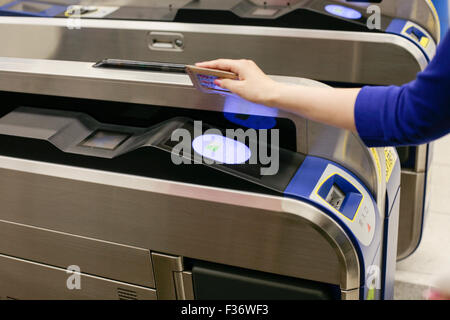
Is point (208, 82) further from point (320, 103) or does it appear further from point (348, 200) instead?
point (348, 200)

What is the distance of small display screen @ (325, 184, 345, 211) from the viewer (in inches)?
41.3

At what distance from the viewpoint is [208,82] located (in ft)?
3.45

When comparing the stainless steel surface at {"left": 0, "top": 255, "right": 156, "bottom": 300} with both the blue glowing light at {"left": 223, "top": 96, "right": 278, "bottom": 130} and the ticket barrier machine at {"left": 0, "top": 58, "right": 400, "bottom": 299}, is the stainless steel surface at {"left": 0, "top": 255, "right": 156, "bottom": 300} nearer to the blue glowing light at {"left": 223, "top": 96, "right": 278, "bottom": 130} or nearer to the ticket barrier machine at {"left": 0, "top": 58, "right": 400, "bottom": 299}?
the ticket barrier machine at {"left": 0, "top": 58, "right": 400, "bottom": 299}

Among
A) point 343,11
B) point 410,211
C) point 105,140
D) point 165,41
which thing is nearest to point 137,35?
point 165,41

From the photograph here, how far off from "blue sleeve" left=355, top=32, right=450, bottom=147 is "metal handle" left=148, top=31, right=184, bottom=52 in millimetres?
1085

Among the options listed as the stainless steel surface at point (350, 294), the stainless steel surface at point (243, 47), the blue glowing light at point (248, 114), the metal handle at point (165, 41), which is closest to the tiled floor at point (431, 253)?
the stainless steel surface at point (243, 47)

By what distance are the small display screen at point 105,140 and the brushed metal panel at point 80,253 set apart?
20cm

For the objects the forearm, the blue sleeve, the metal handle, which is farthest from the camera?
the metal handle

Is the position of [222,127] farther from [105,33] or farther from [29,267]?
[105,33]

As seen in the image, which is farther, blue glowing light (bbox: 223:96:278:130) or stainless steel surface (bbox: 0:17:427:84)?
stainless steel surface (bbox: 0:17:427:84)

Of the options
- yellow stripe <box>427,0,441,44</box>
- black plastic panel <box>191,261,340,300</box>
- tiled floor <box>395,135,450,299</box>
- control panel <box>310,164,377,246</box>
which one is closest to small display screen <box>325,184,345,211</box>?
control panel <box>310,164,377,246</box>

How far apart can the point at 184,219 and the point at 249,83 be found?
0.95 feet

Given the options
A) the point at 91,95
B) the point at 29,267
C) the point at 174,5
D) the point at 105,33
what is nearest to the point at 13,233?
the point at 29,267

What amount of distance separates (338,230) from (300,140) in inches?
8.2
